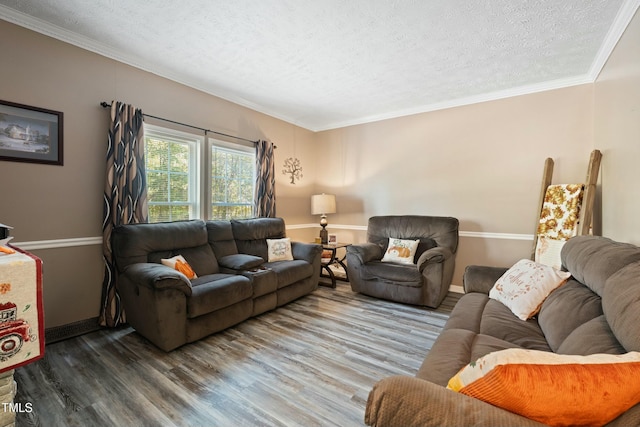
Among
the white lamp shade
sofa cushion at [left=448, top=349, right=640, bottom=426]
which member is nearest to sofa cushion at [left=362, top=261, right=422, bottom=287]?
the white lamp shade

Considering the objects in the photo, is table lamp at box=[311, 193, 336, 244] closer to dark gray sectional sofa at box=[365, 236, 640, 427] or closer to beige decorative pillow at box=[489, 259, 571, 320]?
dark gray sectional sofa at box=[365, 236, 640, 427]

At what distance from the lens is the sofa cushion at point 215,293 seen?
231cm

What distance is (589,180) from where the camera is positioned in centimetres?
274

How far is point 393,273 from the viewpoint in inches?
131

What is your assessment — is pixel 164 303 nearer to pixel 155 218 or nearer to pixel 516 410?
pixel 155 218

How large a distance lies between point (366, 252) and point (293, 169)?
202cm

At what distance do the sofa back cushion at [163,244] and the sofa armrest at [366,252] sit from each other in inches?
66.4

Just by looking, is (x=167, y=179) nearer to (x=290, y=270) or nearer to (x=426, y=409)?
(x=290, y=270)

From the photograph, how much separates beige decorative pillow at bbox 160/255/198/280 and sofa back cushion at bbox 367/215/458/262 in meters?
2.45

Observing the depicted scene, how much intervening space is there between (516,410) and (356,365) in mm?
1512

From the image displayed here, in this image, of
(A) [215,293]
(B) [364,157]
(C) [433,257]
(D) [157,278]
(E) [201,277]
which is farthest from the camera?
(B) [364,157]

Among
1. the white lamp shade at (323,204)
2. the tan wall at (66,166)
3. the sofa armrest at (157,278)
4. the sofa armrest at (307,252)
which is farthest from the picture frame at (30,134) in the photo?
the white lamp shade at (323,204)

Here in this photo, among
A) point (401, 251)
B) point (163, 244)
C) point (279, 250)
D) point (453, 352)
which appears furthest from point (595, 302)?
point (163, 244)

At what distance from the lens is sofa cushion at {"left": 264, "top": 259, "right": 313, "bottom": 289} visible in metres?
3.11
